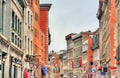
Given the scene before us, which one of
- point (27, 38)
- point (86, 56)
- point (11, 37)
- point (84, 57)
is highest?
point (84, 57)

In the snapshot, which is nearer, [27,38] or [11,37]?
[11,37]

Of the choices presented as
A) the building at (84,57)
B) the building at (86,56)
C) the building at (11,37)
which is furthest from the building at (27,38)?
the building at (84,57)

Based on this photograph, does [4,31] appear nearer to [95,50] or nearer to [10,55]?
[10,55]

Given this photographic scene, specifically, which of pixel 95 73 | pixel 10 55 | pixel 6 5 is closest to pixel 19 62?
pixel 10 55

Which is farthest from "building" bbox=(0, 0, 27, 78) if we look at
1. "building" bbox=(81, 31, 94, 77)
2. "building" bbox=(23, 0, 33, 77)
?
"building" bbox=(81, 31, 94, 77)

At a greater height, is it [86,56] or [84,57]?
[84,57]

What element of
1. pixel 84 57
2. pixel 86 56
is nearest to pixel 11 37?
pixel 86 56

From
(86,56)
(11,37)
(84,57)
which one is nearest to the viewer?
(11,37)

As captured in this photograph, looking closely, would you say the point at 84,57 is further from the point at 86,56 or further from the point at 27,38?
the point at 27,38

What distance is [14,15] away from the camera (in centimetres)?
5084

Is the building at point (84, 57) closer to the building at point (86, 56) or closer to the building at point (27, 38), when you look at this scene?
the building at point (86, 56)

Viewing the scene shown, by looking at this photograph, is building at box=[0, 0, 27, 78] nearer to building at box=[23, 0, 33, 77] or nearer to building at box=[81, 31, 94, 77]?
building at box=[23, 0, 33, 77]

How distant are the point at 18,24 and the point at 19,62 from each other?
4.36 meters

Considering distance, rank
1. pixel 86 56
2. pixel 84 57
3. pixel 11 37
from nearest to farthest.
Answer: pixel 11 37 < pixel 86 56 < pixel 84 57
